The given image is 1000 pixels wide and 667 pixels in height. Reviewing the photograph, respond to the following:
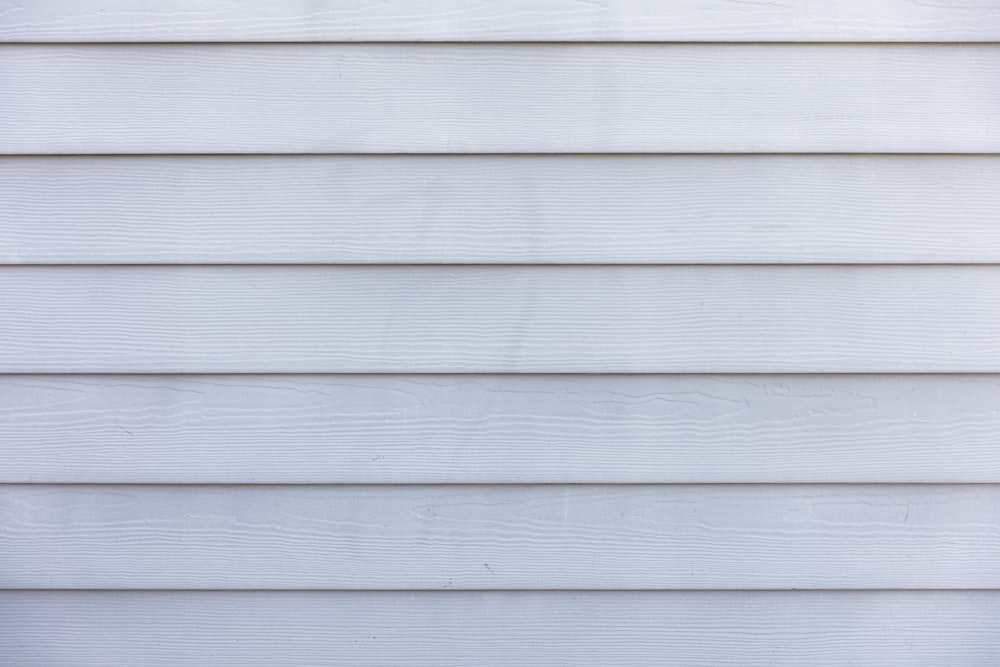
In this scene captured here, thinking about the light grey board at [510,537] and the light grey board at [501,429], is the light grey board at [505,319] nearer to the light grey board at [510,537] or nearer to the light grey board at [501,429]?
the light grey board at [501,429]

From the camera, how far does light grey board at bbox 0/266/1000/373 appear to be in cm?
126

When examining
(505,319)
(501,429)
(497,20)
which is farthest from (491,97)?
(501,429)

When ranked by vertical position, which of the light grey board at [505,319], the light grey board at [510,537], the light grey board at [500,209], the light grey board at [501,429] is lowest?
the light grey board at [510,537]

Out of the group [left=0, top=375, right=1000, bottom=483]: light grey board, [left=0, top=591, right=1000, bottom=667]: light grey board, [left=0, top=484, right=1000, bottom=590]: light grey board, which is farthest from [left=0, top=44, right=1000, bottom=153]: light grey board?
[left=0, top=591, right=1000, bottom=667]: light grey board

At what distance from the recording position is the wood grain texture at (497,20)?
1.25 metres

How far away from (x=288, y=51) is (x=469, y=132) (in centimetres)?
36

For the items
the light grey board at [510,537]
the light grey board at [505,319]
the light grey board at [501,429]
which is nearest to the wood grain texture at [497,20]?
the light grey board at [505,319]

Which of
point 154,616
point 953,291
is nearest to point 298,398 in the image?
point 154,616

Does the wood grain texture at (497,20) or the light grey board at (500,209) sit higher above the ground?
the wood grain texture at (497,20)

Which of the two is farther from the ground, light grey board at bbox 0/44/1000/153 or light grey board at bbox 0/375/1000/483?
light grey board at bbox 0/44/1000/153

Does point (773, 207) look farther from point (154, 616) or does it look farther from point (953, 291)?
point (154, 616)

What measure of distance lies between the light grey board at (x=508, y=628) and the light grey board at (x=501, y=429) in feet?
0.77

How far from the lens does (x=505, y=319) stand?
1.27 metres

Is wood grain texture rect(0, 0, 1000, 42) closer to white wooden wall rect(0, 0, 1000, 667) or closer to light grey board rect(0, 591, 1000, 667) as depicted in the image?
white wooden wall rect(0, 0, 1000, 667)
